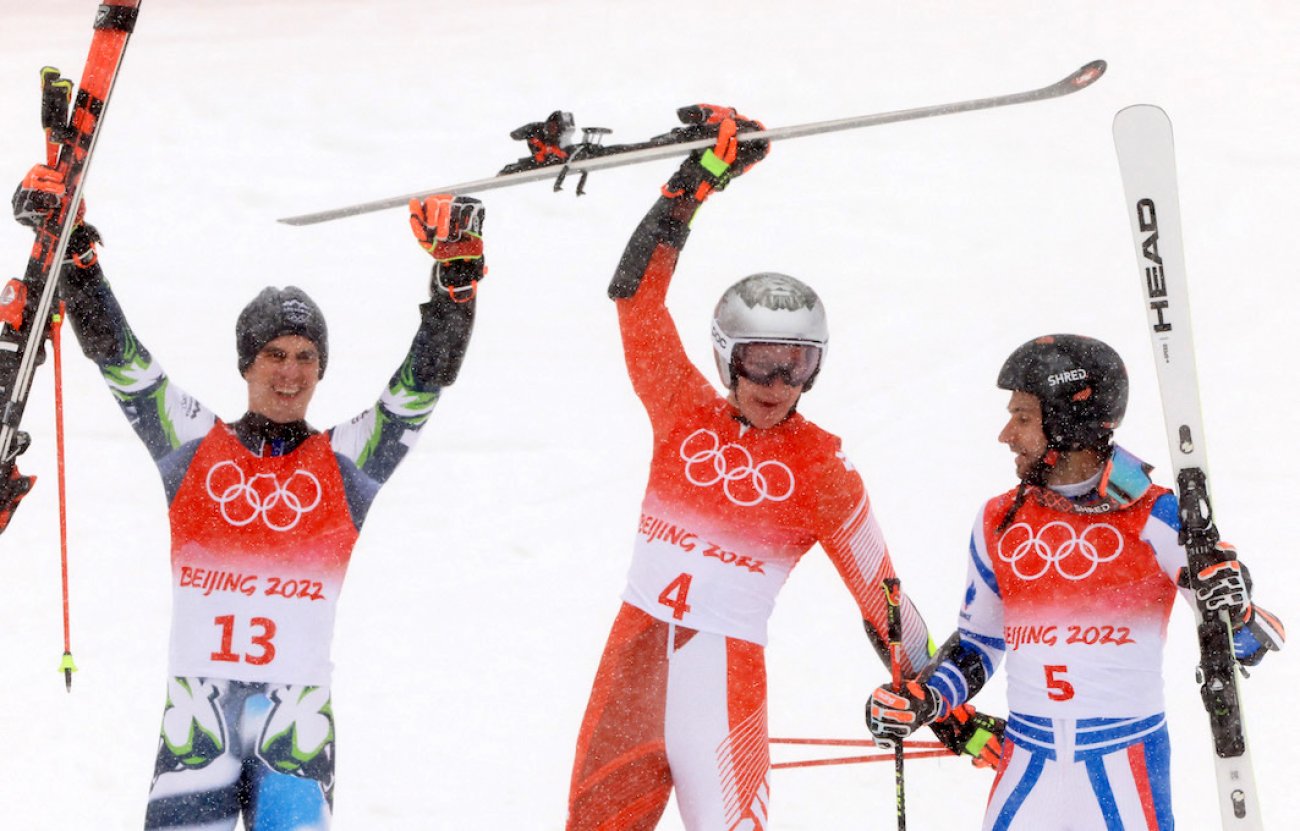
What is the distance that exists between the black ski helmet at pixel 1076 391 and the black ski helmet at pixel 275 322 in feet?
5.64

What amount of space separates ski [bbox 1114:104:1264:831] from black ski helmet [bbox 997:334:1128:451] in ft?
0.50

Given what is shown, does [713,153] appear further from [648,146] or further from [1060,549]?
[1060,549]

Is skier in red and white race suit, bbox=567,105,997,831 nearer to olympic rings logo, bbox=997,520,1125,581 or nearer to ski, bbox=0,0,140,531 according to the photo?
olympic rings logo, bbox=997,520,1125,581

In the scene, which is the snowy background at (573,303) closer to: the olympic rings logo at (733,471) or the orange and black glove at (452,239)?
the olympic rings logo at (733,471)

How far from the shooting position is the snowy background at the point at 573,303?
649cm

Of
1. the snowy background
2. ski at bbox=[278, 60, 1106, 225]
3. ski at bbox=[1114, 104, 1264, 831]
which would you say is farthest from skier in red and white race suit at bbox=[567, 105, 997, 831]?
the snowy background

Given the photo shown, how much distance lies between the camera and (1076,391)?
4059 mm

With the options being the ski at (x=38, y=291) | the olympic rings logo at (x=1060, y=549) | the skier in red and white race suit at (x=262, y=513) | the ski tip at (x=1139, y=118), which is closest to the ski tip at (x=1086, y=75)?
the ski tip at (x=1139, y=118)

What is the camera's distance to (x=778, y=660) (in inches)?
A: 272

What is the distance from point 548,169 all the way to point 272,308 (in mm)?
834

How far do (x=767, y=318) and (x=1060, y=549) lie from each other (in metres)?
0.89

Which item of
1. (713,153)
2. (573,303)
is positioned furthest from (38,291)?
(573,303)

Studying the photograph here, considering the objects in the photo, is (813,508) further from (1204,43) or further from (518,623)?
(1204,43)

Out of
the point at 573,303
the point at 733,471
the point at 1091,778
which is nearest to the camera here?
the point at 1091,778
